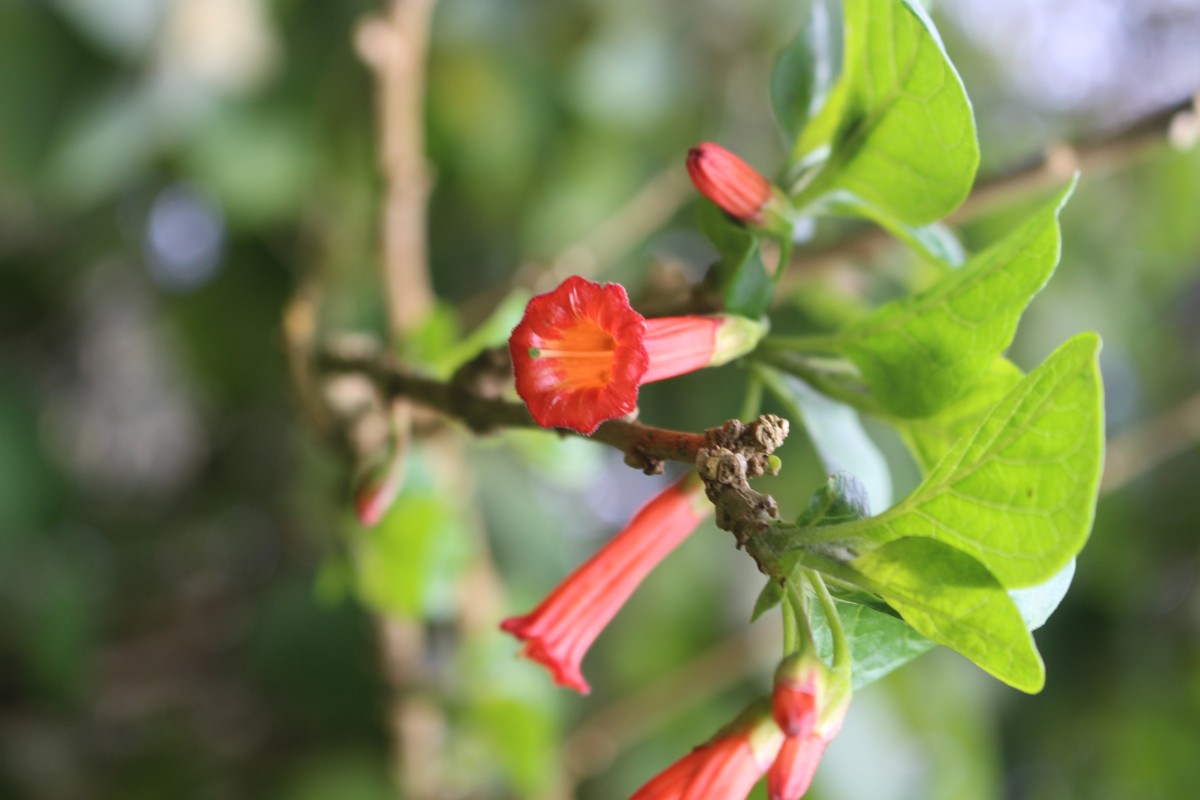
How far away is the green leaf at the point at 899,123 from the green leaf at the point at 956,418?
0.22 feet

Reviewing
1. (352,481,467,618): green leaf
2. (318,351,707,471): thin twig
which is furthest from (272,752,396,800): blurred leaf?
(318,351,707,471): thin twig

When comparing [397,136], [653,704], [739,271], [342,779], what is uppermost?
[397,136]

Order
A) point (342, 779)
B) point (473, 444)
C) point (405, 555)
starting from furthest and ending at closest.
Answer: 1. point (342, 779)
2. point (473, 444)
3. point (405, 555)

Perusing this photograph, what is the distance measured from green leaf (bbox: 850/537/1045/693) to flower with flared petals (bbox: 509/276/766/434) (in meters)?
0.10

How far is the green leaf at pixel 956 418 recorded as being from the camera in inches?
16.4

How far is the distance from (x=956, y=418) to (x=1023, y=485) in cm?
11

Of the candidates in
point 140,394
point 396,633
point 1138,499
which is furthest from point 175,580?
point 1138,499

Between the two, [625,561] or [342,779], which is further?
[342,779]

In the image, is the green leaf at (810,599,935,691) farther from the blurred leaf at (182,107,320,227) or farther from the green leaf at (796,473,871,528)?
A: the blurred leaf at (182,107,320,227)

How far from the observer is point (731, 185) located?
1.34ft

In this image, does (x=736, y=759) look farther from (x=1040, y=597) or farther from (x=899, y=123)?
(x=899, y=123)

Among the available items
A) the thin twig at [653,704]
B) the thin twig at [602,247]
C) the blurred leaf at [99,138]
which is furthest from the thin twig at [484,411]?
the blurred leaf at [99,138]

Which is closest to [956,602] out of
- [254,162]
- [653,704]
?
[653,704]

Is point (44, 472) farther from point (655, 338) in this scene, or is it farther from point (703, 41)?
point (655, 338)
